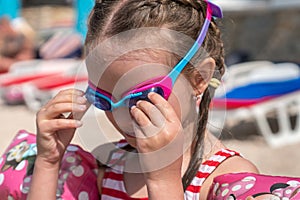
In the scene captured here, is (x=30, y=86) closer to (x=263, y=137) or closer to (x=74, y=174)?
(x=263, y=137)

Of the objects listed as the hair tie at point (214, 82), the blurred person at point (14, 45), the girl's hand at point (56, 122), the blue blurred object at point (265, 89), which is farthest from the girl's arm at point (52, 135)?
the blurred person at point (14, 45)

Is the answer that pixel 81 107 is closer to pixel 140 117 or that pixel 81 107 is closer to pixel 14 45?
pixel 140 117

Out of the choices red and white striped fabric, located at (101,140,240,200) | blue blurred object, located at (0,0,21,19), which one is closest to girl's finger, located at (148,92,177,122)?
red and white striped fabric, located at (101,140,240,200)

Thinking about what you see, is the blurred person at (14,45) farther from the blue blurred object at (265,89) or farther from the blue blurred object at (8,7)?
the blue blurred object at (265,89)

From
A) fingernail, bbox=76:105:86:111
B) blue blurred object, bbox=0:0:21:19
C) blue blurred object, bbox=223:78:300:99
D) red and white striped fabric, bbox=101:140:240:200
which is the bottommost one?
blue blurred object, bbox=0:0:21:19

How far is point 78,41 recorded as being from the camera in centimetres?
858

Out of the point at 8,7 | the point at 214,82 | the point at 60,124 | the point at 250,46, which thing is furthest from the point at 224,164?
the point at 8,7

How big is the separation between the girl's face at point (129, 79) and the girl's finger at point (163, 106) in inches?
2.7

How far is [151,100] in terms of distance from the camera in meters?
1.42

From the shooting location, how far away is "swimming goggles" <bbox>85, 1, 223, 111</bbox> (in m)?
1.46

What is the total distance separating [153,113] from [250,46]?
25.6ft

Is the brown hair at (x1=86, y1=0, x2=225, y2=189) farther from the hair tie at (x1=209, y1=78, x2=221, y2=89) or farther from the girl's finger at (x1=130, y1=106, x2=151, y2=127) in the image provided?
the girl's finger at (x1=130, y1=106, x2=151, y2=127)

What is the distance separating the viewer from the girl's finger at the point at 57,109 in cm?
155

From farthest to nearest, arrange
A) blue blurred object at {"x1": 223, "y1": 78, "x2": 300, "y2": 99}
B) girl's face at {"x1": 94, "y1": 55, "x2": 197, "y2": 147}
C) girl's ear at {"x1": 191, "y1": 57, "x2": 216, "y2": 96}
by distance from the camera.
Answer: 1. blue blurred object at {"x1": 223, "y1": 78, "x2": 300, "y2": 99}
2. girl's ear at {"x1": 191, "y1": 57, "x2": 216, "y2": 96}
3. girl's face at {"x1": 94, "y1": 55, "x2": 197, "y2": 147}
